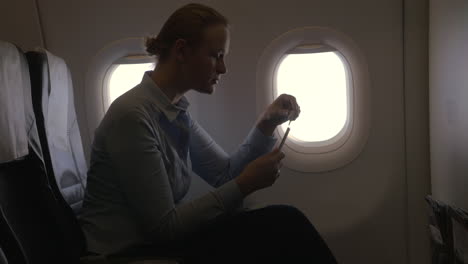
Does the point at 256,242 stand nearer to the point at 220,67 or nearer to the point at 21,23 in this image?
the point at 220,67

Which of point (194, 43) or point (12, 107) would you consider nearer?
point (12, 107)

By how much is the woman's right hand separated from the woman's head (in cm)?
28

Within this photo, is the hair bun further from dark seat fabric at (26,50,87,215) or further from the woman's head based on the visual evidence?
dark seat fabric at (26,50,87,215)

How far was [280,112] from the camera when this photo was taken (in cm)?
144

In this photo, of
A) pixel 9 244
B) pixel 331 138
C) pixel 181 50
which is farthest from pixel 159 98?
pixel 331 138

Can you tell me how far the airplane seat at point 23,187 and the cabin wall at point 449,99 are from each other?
1151 millimetres

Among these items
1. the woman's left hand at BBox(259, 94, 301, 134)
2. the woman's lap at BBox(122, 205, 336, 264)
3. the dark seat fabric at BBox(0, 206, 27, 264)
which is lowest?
the woman's lap at BBox(122, 205, 336, 264)

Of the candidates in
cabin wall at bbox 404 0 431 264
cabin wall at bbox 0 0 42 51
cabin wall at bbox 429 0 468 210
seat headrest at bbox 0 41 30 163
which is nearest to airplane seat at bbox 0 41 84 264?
seat headrest at bbox 0 41 30 163

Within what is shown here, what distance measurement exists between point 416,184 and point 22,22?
5.78 feet

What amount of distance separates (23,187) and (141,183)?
0.27 meters

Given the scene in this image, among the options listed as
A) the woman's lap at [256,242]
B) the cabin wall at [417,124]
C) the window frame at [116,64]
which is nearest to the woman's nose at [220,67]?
the woman's lap at [256,242]

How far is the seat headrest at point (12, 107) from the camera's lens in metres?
0.87

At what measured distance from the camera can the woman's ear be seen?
3.75 ft

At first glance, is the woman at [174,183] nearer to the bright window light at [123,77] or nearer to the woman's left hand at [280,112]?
the woman's left hand at [280,112]
